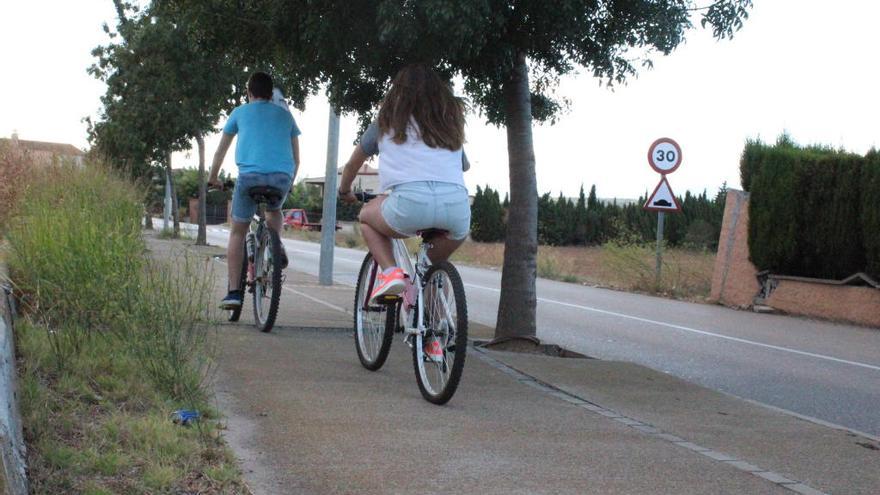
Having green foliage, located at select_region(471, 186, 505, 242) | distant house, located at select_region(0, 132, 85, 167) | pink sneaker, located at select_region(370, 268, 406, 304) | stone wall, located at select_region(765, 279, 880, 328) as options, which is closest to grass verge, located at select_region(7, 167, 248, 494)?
pink sneaker, located at select_region(370, 268, 406, 304)

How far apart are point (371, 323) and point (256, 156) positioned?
194 cm

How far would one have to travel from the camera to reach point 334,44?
25.5 ft

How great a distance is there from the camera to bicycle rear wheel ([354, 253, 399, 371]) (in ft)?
21.1

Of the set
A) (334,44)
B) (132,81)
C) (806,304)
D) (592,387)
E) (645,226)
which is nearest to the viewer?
(592,387)

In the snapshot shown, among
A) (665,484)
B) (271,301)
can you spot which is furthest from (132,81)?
(665,484)

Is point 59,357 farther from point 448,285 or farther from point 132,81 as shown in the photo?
point 132,81

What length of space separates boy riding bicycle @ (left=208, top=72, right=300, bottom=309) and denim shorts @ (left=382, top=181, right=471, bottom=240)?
7.94 feet

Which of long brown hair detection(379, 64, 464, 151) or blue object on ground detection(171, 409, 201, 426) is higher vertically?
long brown hair detection(379, 64, 464, 151)

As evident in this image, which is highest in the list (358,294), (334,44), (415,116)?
(334,44)

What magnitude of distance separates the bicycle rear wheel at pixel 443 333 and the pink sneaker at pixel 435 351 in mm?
11

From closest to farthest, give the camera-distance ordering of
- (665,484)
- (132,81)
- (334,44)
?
(665,484) < (334,44) < (132,81)

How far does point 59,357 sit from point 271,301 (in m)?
2.69

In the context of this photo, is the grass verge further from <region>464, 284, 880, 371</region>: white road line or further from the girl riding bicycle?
<region>464, 284, 880, 371</region>: white road line

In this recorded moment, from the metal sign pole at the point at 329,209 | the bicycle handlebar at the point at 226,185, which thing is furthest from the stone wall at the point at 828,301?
the bicycle handlebar at the point at 226,185
